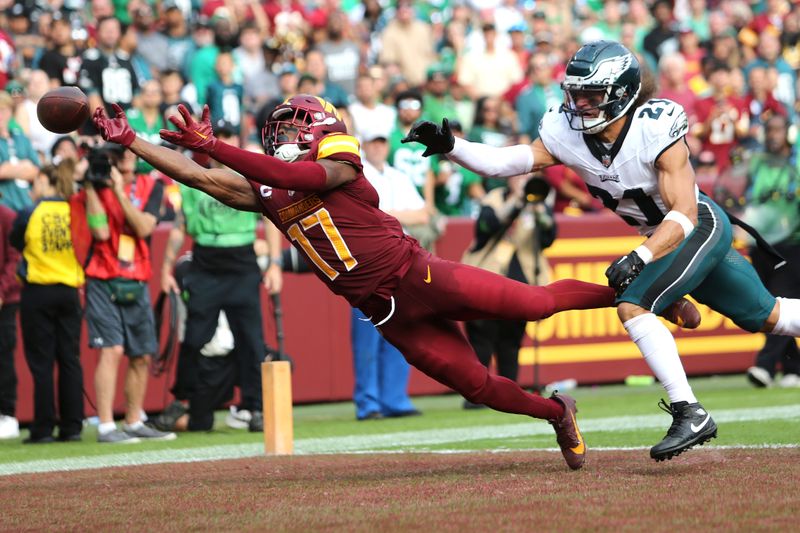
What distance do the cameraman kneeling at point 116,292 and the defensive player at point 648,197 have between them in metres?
3.45

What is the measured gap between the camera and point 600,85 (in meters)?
6.39

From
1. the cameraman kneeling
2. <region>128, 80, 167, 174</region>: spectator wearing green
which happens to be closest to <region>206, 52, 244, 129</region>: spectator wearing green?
<region>128, 80, 167, 174</region>: spectator wearing green

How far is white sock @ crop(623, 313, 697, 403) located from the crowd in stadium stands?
4.56m

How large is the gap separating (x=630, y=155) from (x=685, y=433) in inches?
52.3

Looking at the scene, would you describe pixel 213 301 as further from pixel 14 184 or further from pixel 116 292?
pixel 14 184

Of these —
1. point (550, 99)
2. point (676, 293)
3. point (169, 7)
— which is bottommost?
point (676, 293)

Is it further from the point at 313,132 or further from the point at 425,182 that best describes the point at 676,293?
the point at 425,182

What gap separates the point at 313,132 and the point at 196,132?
75 cm

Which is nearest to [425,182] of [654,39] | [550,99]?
[550,99]

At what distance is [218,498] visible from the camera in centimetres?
587

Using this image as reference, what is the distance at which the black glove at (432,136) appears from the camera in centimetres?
645

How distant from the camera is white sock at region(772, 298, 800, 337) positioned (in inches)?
262

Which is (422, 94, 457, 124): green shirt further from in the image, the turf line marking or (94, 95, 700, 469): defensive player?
(94, 95, 700, 469): defensive player

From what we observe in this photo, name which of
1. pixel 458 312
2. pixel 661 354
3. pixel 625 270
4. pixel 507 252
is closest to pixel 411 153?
pixel 507 252
